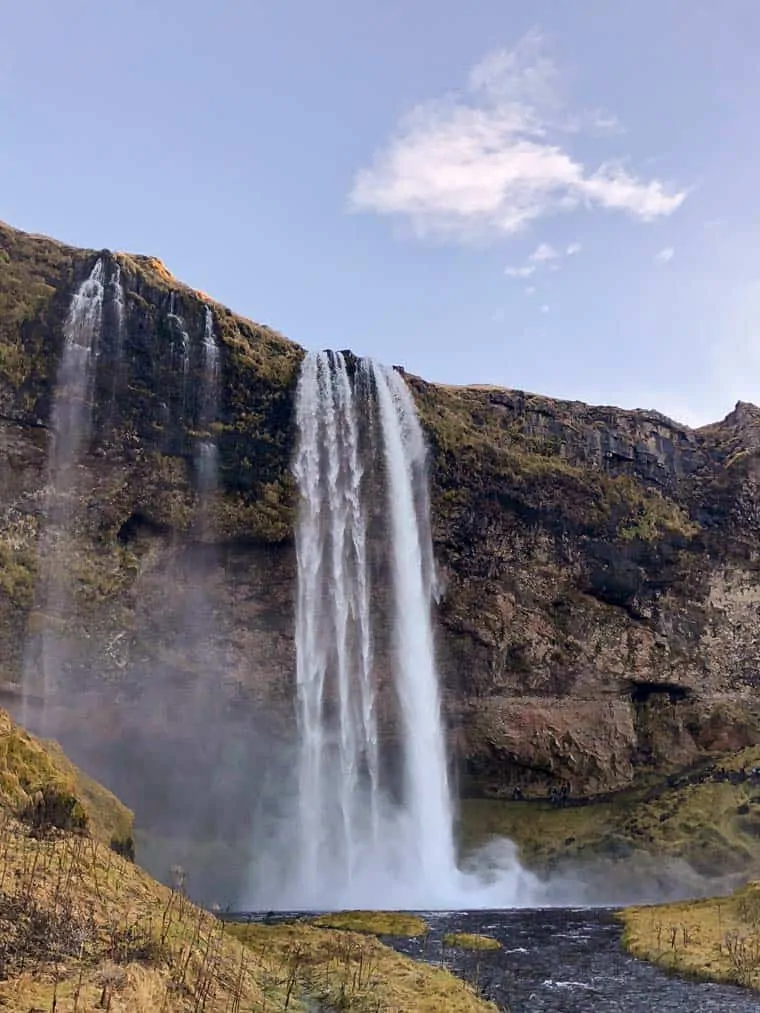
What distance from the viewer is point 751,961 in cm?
2111

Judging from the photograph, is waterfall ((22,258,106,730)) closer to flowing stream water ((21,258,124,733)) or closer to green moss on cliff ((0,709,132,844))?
flowing stream water ((21,258,124,733))

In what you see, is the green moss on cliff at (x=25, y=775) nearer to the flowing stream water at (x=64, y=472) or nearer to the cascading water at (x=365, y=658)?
the flowing stream water at (x=64, y=472)

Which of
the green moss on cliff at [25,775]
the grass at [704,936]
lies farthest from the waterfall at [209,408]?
the grass at [704,936]

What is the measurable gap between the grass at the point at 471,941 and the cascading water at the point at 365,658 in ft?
48.4

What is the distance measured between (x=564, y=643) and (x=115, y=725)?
2471 centimetres

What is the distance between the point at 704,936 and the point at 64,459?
33.5 meters

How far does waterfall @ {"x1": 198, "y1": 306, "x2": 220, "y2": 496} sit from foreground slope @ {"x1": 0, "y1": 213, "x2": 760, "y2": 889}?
418 mm

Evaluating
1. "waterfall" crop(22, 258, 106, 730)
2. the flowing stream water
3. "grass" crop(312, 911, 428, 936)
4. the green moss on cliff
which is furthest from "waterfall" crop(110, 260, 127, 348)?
"grass" crop(312, 911, 428, 936)

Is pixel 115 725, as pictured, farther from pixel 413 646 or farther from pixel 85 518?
pixel 413 646

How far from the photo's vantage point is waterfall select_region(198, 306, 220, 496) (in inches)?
1772

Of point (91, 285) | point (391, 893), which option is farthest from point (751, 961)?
point (91, 285)

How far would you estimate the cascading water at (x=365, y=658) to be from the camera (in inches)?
1640

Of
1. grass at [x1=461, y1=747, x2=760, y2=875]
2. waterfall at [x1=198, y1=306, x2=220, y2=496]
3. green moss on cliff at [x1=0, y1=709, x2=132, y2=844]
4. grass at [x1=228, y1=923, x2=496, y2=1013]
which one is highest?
waterfall at [x1=198, y1=306, x2=220, y2=496]

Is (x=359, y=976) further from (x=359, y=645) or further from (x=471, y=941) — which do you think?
(x=359, y=645)
